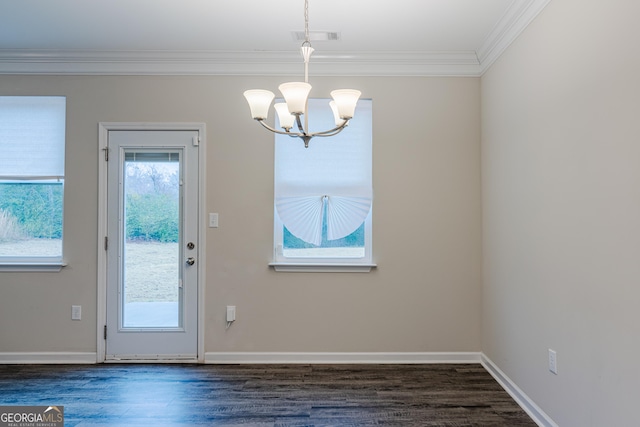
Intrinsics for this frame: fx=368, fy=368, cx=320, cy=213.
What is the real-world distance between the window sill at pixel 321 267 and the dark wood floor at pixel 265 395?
2.53ft

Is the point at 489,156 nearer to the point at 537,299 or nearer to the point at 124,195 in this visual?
the point at 537,299

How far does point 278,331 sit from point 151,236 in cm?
133

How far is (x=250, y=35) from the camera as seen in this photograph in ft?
9.04

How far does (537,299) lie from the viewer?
221 cm

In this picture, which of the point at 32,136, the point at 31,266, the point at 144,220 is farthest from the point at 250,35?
the point at 31,266

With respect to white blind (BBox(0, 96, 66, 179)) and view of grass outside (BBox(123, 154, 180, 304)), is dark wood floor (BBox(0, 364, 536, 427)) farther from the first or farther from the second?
white blind (BBox(0, 96, 66, 179))

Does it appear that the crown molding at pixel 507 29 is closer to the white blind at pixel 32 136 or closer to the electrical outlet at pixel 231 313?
the electrical outlet at pixel 231 313

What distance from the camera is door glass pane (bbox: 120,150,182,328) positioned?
10.1ft

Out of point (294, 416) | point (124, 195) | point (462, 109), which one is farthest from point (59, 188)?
point (462, 109)

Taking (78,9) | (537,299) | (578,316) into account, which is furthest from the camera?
(78,9)

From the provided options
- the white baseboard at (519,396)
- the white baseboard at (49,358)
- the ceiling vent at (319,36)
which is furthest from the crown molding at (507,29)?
the white baseboard at (49,358)

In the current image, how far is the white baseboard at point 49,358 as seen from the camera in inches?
119

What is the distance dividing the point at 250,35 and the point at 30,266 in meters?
2.59

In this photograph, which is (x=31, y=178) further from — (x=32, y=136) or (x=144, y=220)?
(x=144, y=220)
